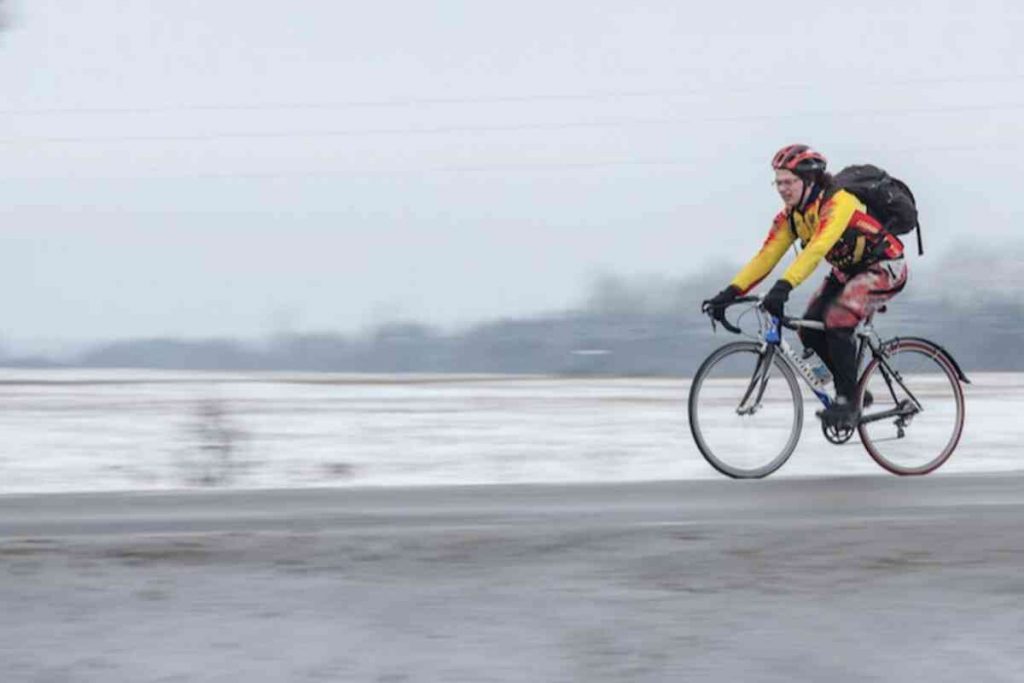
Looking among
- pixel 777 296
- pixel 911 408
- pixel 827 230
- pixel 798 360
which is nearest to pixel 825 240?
pixel 827 230

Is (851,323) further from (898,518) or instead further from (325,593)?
(325,593)

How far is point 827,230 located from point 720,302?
0.62 m

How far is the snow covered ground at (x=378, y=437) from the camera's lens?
12461 mm

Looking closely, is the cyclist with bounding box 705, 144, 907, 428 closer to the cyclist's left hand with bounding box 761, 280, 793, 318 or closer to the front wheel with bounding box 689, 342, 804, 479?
the cyclist's left hand with bounding box 761, 280, 793, 318

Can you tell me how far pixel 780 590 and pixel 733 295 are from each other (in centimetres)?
421

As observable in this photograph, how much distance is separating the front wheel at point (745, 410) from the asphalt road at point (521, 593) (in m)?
1.88

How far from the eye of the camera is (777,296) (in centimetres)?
1002

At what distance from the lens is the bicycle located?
34.4 feet

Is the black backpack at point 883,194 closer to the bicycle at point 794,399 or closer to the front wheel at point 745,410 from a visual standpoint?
the bicycle at point 794,399

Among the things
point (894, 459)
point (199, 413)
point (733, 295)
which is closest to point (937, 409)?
point (894, 459)

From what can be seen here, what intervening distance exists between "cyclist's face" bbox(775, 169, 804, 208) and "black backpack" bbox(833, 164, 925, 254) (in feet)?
0.56

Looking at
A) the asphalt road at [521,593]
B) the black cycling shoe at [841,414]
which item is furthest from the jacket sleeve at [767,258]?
the asphalt road at [521,593]

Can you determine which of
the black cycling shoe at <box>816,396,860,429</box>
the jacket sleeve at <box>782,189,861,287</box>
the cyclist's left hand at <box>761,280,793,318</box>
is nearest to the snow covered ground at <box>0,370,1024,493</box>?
the black cycling shoe at <box>816,396,860,429</box>

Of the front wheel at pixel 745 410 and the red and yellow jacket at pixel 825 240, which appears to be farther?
the front wheel at pixel 745 410
